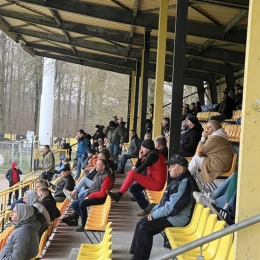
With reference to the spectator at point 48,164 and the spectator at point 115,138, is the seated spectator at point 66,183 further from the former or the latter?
the spectator at point 115,138

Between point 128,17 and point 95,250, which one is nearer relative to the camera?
point 95,250

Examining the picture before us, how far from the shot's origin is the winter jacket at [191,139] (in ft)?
28.1

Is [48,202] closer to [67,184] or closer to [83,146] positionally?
[67,184]

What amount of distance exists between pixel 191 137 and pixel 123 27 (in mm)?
7172

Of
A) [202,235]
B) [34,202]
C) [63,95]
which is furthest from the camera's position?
[63,95]

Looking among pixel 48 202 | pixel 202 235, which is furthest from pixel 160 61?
pixel 202 235

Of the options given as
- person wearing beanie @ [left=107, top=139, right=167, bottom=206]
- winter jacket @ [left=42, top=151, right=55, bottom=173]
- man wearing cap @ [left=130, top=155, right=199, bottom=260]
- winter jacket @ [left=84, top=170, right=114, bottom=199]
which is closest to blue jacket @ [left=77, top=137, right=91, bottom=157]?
winter jacket @ [left=42, top=151, right=55, bottom=173]

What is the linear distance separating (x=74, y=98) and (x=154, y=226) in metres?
43.3

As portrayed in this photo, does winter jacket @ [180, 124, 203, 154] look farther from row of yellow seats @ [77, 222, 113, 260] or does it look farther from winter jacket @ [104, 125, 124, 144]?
winter jacket @ [104, 125, 124, 144]

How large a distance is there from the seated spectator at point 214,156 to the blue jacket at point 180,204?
4.59 ft

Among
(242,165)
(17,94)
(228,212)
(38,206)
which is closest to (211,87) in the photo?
(38,206)

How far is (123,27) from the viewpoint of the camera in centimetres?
1471

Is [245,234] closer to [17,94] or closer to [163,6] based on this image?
[163,6]

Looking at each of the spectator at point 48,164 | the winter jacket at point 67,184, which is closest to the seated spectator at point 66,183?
the winter jacket at point 67,184
